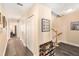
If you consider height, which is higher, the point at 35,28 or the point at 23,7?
the point at 23,7

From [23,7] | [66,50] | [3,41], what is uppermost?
[23,7]

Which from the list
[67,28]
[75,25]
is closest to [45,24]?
[67,28]

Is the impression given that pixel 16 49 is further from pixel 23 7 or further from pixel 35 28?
pixel 23 7

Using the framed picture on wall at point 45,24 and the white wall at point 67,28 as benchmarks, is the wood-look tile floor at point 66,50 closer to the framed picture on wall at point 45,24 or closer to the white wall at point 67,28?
the white wall at point 67,28

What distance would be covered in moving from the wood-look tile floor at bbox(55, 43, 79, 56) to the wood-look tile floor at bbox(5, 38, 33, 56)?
509 millimetres

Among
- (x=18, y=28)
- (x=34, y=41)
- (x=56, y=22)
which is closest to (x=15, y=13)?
(x=18, y=28)

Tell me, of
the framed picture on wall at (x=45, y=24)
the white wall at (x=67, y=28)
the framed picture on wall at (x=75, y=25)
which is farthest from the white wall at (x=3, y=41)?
→ the framed picture on wall at (x=75, y=25)

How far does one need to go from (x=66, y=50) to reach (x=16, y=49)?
864 millimetres

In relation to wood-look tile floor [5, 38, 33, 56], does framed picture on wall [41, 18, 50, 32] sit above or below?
above

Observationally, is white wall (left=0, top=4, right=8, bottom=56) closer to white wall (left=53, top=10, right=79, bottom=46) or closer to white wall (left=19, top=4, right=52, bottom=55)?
white wall (left=19, top=4, right=52, bottom=55)

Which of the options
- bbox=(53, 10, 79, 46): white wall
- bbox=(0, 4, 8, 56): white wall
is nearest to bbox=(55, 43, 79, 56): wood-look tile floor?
bbox=(53, 10, 79, 46): white wall

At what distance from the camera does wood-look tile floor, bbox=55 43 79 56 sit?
1925 millimetres

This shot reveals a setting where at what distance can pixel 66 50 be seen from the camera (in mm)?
1947

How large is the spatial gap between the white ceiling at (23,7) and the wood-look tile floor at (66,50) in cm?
60
